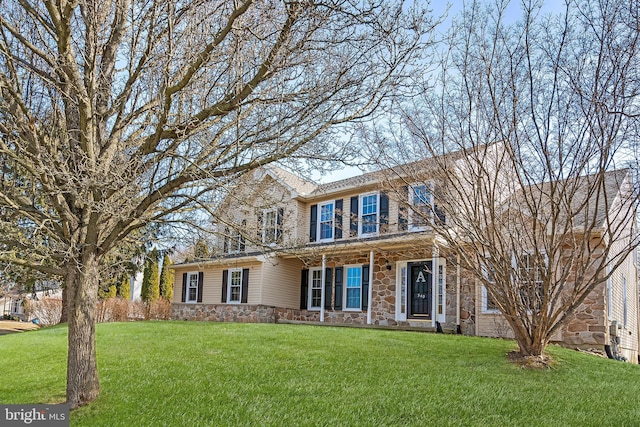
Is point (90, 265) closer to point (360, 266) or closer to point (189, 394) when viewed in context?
point (189, 394)

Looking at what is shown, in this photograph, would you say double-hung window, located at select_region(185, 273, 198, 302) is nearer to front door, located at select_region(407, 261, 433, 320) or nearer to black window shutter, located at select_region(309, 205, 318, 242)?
black window shutter, located at select_region(309, 205, 318, 242)

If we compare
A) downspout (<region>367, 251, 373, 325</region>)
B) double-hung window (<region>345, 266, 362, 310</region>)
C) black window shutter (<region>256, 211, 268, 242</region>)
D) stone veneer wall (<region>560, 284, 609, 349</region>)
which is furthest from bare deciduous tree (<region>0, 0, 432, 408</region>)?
double-hung window (<region>345, 266, 362, 310</region>)

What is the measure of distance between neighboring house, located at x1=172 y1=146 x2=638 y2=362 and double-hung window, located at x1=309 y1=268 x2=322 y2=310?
0.12ft

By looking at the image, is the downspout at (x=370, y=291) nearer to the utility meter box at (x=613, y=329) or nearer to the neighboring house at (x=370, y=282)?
the neighboring house at (x=370, y=282)

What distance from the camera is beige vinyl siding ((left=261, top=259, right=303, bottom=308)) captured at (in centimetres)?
1816

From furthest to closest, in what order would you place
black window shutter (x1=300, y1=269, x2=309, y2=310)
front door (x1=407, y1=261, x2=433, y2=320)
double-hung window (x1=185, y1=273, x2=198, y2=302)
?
double-hung window (x1=185, y1=273, x2=198, y2=302) → black window shutter (x1=300, y1=269, x2=309, y2=310) → front door (x1=407, y1=261, x2=433, y2=320)

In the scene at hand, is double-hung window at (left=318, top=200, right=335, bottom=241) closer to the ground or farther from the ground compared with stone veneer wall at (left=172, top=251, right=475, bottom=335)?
farther from the ground

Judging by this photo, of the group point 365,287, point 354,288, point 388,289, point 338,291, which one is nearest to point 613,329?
point 388,289

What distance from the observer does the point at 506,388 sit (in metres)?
6.66

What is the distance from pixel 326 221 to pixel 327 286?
2.23 metres

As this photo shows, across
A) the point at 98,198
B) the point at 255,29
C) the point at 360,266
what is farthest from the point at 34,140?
the point at 360,266

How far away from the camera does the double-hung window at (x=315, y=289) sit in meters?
18.0

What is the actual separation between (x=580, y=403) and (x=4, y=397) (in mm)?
7378

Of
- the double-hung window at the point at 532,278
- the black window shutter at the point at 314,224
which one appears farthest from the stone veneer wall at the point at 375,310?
the double-hung window at the point at 532,278
